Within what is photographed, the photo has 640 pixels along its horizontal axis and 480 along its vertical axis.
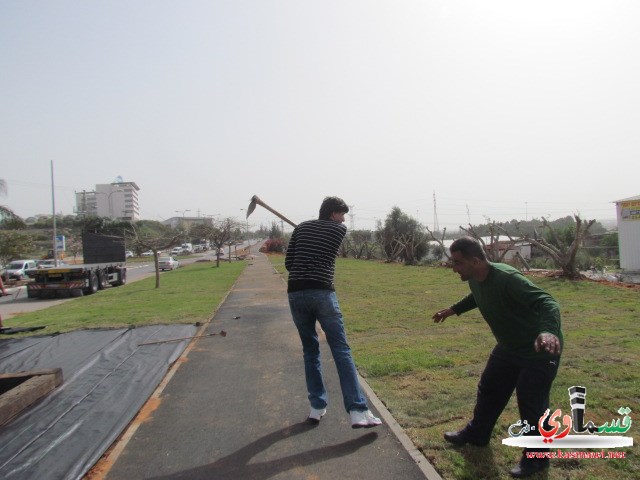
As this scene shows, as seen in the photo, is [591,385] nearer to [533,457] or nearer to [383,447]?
[533,457]

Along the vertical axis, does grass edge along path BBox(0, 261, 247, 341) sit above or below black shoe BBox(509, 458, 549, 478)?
below

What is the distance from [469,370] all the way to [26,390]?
4.47 meters

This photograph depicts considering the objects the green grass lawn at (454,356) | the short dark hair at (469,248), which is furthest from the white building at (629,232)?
the short dark hair at (469,248)

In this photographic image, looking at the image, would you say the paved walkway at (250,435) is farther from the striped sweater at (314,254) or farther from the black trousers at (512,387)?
the striped sweater at (314,254)

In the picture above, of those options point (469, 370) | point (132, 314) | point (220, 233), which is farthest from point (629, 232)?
point (220, 233)

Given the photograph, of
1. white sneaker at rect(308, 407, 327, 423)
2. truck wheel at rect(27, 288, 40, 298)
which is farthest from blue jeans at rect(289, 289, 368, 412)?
truck wheel at rect(27, 288, 40, 298)

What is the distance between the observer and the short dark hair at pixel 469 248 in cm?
294

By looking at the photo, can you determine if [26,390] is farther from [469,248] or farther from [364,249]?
[364,249]

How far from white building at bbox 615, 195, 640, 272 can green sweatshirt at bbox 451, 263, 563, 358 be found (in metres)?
21.1

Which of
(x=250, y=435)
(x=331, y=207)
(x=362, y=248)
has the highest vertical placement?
(x=331, y=207)

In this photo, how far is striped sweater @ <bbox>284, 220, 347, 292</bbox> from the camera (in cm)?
366

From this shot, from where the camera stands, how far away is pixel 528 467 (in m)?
2.78

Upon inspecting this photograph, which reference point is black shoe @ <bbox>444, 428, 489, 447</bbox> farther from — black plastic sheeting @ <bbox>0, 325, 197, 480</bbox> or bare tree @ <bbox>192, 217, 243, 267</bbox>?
bare tree @ <bbox>192, 217, 243, 267</bbox>

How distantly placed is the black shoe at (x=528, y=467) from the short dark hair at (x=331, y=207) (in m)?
2.16
